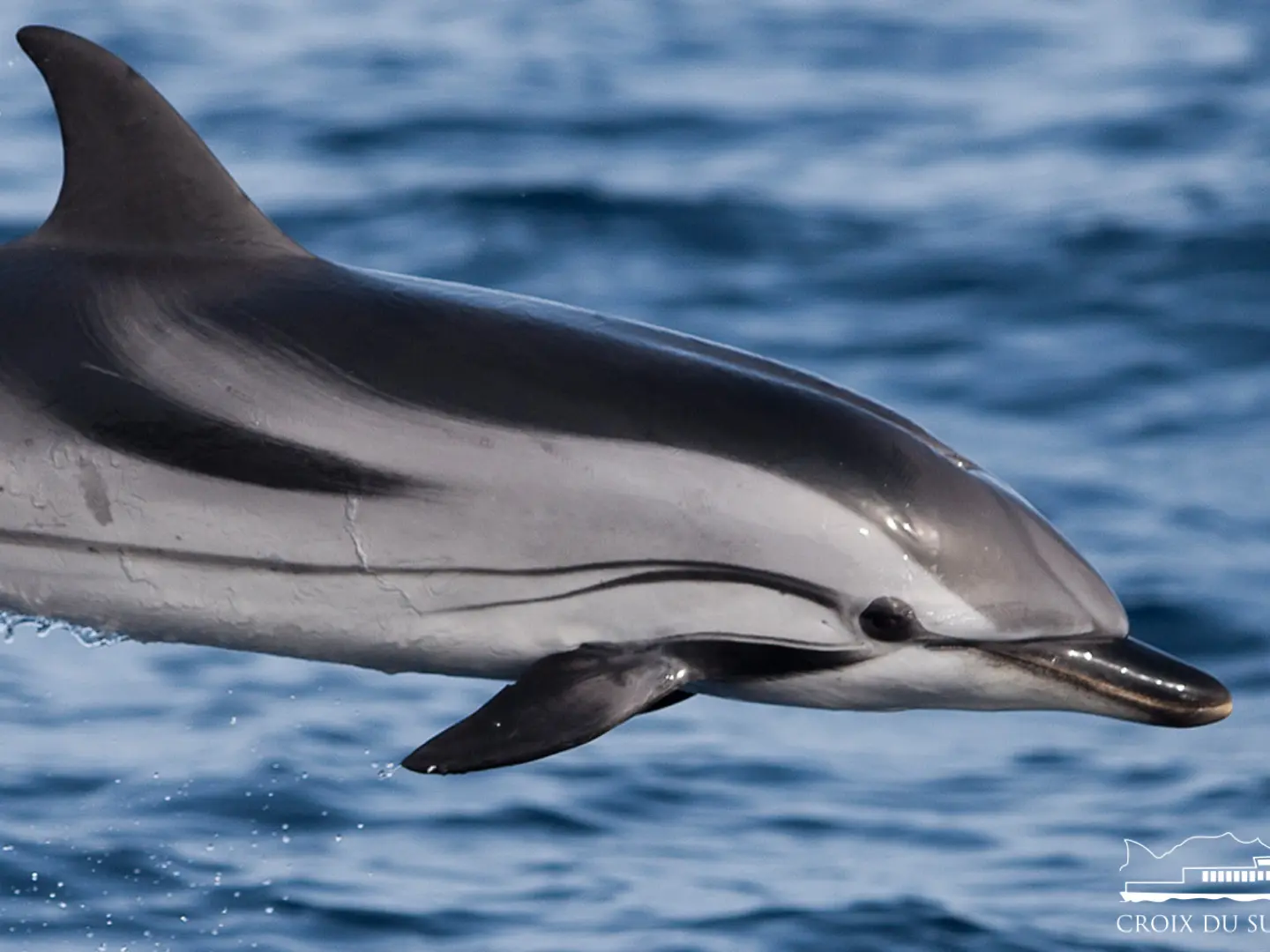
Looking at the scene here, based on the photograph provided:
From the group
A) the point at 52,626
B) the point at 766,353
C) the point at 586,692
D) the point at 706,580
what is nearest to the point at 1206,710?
the point at 706,580

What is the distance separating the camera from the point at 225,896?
714 centimetres

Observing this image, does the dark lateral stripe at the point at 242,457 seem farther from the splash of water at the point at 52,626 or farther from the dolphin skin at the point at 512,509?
the splash of water at the point at 52,626

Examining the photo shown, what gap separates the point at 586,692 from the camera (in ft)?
15.8

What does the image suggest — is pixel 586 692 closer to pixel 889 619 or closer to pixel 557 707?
pixel 557 707

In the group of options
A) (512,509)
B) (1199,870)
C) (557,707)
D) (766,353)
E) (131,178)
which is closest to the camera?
(557,707)

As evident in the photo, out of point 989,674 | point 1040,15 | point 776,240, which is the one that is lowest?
point 989,674

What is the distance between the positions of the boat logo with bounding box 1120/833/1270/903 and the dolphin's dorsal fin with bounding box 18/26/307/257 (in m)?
3.80

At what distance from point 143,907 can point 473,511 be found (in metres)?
2.68

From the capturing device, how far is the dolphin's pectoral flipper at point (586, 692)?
4.63m

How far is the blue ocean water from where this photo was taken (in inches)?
287

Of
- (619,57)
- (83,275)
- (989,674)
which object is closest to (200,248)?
(83,275)

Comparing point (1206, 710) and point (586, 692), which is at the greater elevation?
point (1206, 710)

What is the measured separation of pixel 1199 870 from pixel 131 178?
4288mm

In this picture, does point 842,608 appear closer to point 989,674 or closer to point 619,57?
point 989,674
